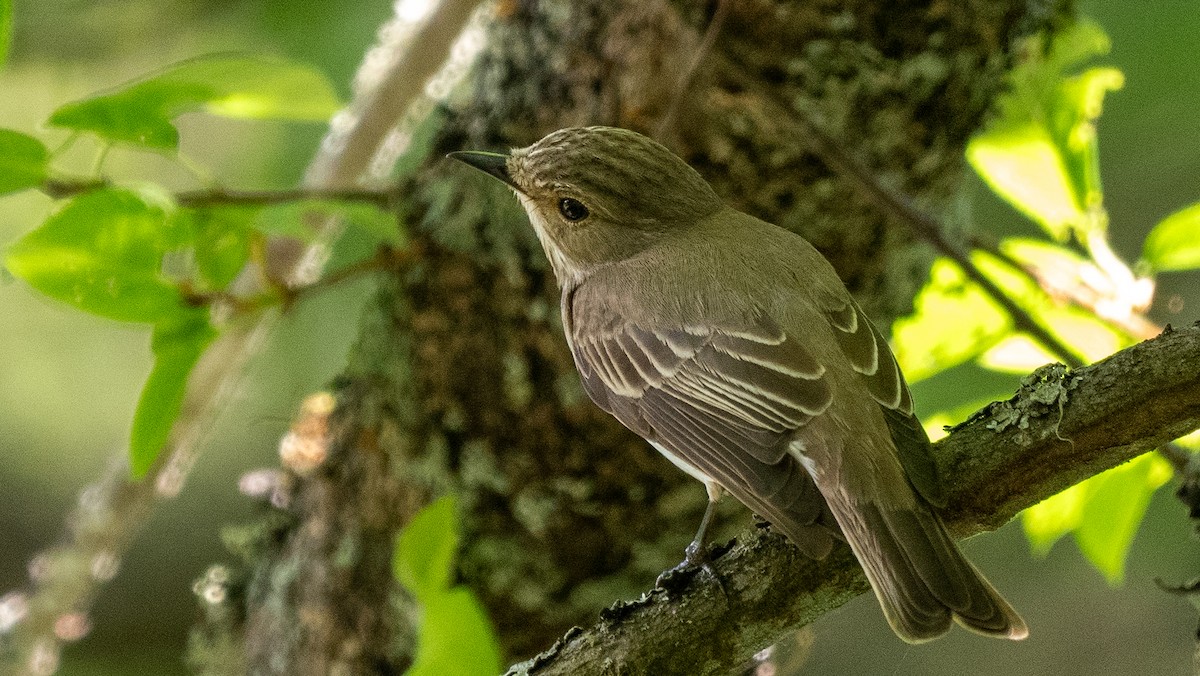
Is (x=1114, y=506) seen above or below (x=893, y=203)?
below

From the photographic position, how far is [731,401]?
251cm

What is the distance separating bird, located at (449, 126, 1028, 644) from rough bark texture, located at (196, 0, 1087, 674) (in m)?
0.30

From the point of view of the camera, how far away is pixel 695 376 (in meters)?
2.62

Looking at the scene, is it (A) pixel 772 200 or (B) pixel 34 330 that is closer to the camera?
(A) pixel 772 200

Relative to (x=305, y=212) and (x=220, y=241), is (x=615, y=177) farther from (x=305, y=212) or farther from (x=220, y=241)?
(x=220, y=241)

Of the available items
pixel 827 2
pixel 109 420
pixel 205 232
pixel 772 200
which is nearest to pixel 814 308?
pixel 772 200

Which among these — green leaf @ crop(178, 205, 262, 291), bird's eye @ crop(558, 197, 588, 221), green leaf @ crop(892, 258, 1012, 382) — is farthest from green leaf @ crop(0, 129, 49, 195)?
green leaf @ crop(892, 258, 1012, 382)

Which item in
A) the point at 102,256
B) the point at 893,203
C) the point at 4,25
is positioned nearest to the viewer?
the point at 4,25

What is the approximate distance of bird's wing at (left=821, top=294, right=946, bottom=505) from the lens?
222cm

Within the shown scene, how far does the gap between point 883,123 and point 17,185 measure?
2.13 m

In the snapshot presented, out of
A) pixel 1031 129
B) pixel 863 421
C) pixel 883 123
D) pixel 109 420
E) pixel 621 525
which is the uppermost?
pixel 1031 129

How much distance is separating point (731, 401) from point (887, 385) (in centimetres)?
32

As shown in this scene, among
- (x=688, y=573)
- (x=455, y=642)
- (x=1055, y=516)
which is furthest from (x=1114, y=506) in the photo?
(x=455, y=642)

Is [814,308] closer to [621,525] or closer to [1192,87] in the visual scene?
[621,525]
